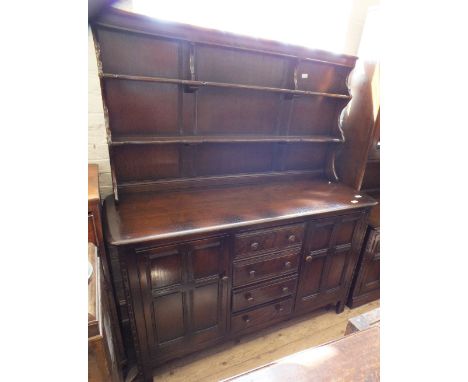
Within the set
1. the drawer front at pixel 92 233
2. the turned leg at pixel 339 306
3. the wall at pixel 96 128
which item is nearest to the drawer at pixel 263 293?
the turned leg at pixel 339 306

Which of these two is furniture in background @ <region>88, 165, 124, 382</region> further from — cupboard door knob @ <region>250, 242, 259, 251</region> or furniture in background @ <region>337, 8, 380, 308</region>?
furniture in background @ <region>337, 8, 380, 308</region>

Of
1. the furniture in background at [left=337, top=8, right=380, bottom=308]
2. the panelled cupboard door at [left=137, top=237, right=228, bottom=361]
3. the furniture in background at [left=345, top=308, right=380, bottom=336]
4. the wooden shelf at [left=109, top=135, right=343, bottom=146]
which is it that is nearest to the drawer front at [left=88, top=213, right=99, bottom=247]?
the panelled cupboard door at [left=137, top=237, right=228, bottom=361]

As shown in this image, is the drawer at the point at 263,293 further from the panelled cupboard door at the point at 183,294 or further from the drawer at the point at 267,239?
the drawer at the point at 267,239

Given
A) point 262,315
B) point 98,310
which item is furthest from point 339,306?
point 98,310

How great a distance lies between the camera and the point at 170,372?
4.75 feet

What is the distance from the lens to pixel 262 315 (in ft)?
5.12

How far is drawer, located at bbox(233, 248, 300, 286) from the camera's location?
1.35 metres

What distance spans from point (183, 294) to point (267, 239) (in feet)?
1.74

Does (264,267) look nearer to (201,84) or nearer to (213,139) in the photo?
(213,139)
